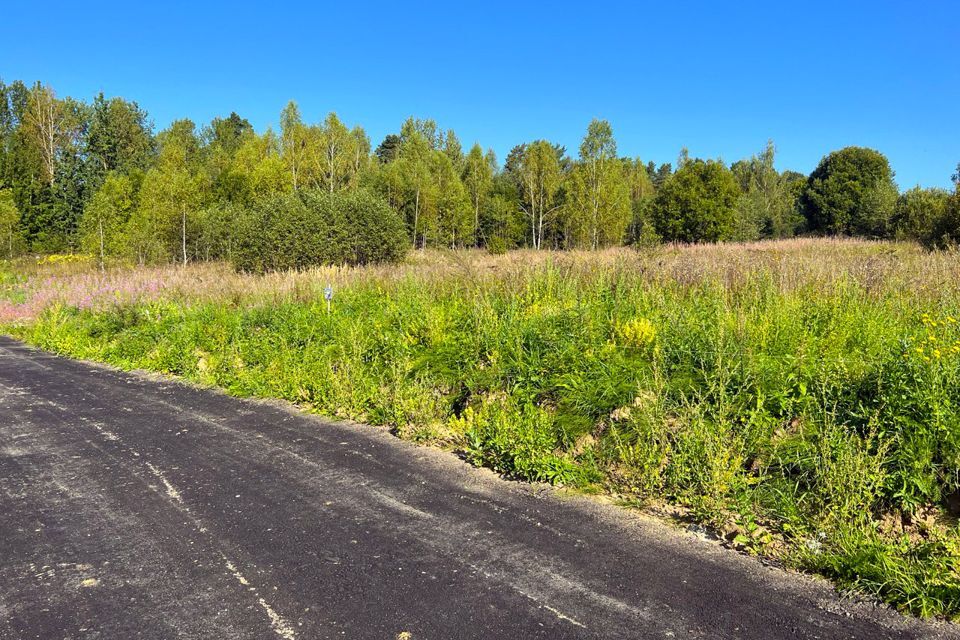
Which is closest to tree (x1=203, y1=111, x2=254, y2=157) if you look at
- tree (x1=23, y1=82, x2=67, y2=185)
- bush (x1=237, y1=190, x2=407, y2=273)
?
tree (x1=23, y1=82, x2=67, y2=185)

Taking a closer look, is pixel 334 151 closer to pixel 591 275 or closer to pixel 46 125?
pixel 46 125

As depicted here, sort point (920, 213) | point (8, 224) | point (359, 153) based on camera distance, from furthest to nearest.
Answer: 1. point (359, 153)
2. point (8, 224)
3. point (920, 213)

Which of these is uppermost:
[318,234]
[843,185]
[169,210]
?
[843,185]

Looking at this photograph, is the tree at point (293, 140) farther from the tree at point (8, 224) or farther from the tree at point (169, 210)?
the tree at point (8, 224)

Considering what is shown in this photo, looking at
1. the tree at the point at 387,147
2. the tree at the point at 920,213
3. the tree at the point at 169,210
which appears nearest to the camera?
the tree at the point at 920,213

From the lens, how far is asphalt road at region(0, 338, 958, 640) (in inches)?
121

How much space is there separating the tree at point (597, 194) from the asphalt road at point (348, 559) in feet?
97.0

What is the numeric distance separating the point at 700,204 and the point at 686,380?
30475 mm

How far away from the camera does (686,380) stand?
208 inches

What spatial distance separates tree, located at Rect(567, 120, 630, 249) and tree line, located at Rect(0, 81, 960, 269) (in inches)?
4.1

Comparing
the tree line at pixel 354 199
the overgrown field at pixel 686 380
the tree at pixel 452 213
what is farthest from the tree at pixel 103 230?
the tree at pixel 452 213

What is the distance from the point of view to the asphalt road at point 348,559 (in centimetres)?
309

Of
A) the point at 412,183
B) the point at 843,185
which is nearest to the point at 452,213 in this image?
the point at 412,183

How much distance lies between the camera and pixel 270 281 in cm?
1396
